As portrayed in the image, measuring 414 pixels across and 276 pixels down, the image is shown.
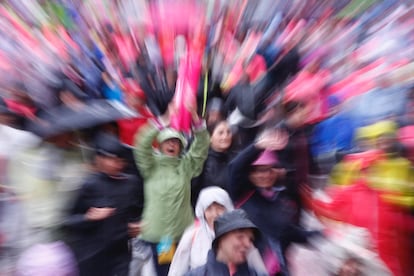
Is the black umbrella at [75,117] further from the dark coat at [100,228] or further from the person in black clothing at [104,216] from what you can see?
the dark coat at [100,228]

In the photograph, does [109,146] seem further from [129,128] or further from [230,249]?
[230,249]

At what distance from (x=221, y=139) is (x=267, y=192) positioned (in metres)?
0.55

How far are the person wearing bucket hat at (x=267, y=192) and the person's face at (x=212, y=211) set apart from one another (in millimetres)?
195

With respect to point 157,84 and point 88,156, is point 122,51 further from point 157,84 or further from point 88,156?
point 88,156

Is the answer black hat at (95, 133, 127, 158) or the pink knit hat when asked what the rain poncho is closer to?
black hat at (95, 133, 127, 158)

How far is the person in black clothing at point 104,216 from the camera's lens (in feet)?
9.84

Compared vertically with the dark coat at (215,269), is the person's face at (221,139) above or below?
above

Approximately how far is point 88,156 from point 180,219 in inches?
26.2

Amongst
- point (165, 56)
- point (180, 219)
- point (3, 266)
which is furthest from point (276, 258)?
point (165, 56)

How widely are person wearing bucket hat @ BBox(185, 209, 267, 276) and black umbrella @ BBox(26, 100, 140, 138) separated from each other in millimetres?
1108

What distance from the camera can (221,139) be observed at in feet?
11.9

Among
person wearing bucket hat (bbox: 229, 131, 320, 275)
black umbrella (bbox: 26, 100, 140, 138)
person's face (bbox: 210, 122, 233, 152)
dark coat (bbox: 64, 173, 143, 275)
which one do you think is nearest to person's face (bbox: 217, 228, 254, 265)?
person wearing bucket hat (bbox: 229, 131, 320, 275)

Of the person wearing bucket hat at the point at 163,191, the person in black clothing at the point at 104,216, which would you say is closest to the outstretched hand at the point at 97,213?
the person in black clothing at the point at 104,216

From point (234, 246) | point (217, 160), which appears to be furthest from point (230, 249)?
point (217, 160)
